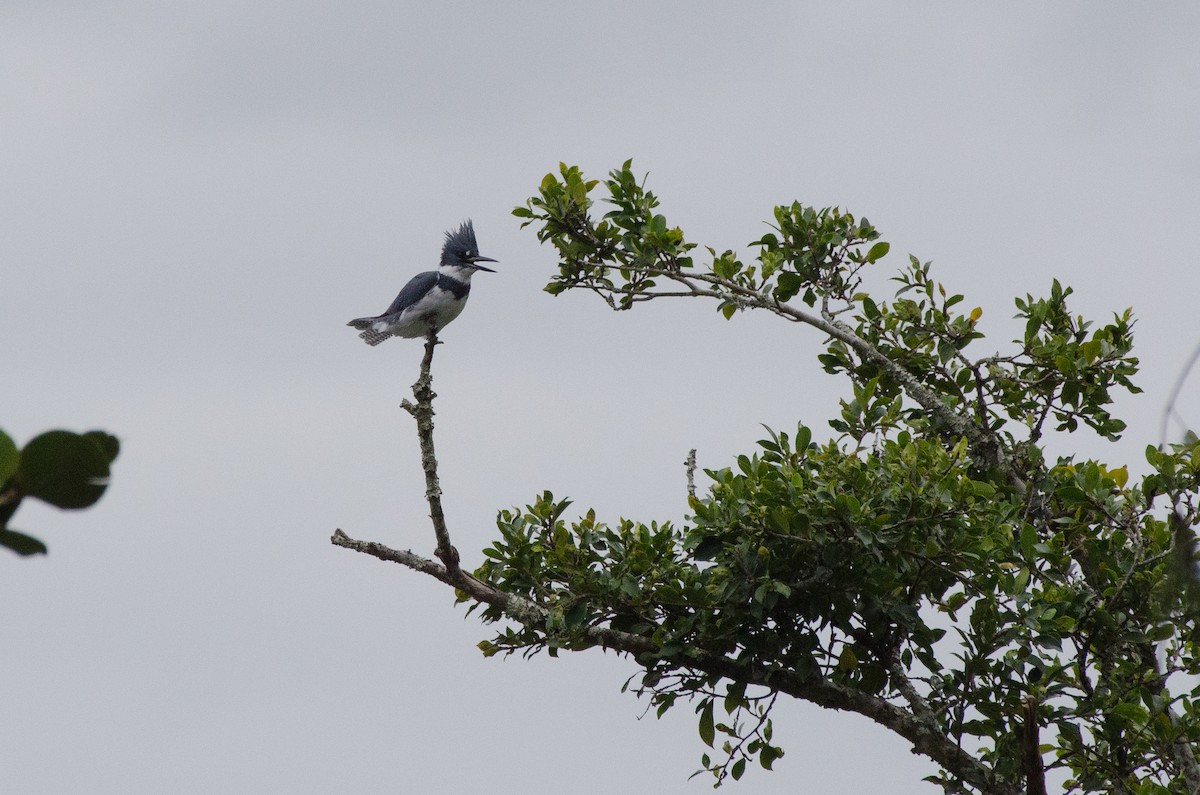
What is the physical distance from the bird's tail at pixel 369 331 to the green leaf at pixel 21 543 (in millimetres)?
8872

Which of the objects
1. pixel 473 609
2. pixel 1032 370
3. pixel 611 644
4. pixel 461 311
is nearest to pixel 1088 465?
pixel 1032 370

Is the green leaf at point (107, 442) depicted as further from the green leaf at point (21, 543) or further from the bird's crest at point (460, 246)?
the bird's crest at point (460, 246)

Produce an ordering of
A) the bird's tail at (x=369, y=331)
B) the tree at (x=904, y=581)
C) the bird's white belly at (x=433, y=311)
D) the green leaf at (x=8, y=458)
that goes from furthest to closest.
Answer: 1. the bird's tail at (x=369, y=331)
2. the bird's white belly at (x=433, y=311)
3. the tree at (x=904, y=581)
4. the green leaf at (x=8, y=458)

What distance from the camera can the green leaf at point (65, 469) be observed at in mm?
912

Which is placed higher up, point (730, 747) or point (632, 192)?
point (632, 192)

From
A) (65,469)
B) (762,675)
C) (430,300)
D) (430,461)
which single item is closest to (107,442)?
(65,469)

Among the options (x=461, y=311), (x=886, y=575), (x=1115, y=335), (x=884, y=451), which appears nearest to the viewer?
(x=886, y=575)

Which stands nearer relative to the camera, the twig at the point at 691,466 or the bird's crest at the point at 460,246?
the twig at the point at 691,466

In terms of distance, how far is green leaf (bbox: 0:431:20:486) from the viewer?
0.89 meters

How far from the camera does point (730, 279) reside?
691cm

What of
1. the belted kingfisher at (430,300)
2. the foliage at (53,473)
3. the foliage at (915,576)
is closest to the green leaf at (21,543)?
the foliage at (53,473)

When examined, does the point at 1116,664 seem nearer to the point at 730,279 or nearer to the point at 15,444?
the point at 730,279

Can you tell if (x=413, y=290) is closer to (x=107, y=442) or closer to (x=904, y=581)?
(x=904, y=581)

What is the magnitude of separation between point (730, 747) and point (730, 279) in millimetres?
2282
